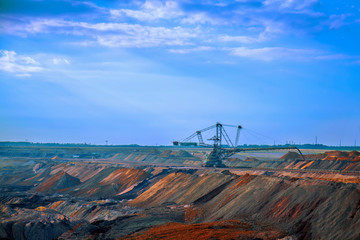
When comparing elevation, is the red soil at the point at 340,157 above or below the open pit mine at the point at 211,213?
above

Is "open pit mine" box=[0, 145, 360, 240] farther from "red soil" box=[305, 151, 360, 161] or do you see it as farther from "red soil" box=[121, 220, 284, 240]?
"red soil" box=[305, 151, 360, 161]

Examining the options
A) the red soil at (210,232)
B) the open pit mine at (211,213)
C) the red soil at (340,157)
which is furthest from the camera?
the red soil at (340,157)

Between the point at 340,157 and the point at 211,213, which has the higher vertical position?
the point at 340,157

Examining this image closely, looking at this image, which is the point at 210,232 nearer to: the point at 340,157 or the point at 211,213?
the point at 211,213

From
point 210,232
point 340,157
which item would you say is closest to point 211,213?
point 210,232

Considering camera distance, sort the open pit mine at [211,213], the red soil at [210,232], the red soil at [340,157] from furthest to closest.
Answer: the red soil at [340,157]
the open pit mine at [211,213]
the red soil at [210,232]

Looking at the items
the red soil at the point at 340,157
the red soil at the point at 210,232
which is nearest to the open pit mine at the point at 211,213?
the red soil at the point at 210,232

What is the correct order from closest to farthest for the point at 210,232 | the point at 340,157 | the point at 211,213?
the point at 210,232 → the point at 211,213 → the point at 340,157

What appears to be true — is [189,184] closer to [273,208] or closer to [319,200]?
[273,208]

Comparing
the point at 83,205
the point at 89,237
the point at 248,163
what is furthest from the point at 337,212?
the point at 248,163

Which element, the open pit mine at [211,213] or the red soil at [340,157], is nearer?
the open pit mine at [211,213]

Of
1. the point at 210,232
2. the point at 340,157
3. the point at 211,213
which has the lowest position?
the point at 211,213

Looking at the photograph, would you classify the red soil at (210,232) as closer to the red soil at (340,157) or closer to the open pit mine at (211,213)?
the open pit mine at (211,213)

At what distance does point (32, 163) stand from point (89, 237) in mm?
124207
